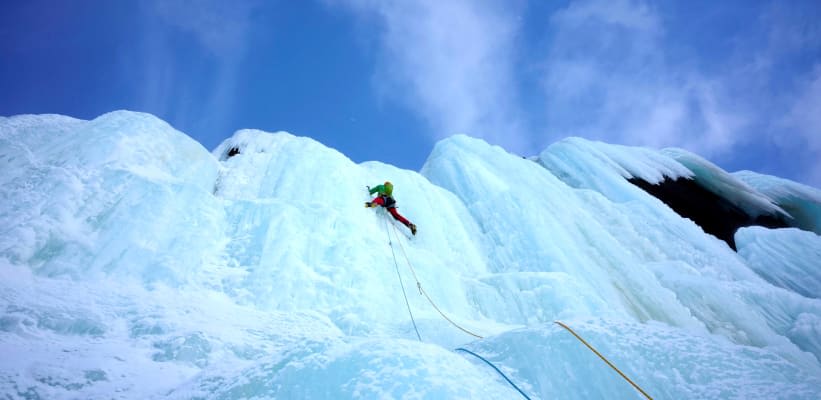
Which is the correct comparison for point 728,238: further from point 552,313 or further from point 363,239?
point 363,239

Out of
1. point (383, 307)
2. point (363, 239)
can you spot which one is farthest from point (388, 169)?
point (383, 307)

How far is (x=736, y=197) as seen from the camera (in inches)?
645

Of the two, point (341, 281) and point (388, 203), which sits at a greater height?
point (388, 203)

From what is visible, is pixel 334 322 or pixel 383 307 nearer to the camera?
pixel 334 322

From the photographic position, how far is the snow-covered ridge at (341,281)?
3484mm

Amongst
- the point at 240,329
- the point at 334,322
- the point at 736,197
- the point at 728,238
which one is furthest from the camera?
the point at 736,197

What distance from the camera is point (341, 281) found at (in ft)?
21.8

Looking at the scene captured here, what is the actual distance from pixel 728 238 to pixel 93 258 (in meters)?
17.2

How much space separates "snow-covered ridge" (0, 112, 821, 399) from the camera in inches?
137

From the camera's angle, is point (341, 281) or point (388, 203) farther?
point (388, 203)

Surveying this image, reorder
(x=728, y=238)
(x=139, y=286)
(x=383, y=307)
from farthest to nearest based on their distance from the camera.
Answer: (x=728, y=238) < (x=383, y=307) < (x=139, y=286)

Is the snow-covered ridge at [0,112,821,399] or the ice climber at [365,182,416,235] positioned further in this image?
the ice climber at [365,182,416,235]

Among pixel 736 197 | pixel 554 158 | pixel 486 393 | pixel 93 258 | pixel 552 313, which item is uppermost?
pixel 554 158

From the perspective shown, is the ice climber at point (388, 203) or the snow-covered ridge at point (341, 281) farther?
the ice climber at point (388, 203)
